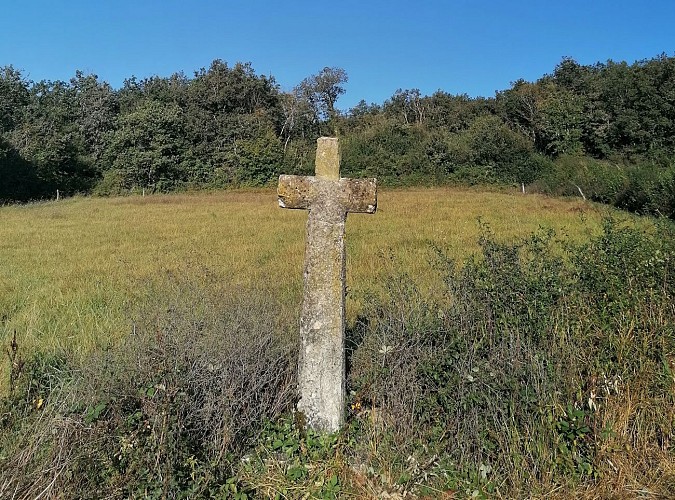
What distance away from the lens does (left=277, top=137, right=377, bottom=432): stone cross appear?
11.0ft

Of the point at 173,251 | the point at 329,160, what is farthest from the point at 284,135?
the point at 329,160

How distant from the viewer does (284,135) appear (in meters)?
55.2

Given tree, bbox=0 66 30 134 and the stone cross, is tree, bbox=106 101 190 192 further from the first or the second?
the stone cross

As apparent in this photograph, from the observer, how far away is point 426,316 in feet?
14.3

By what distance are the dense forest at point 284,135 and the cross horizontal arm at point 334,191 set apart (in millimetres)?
33837

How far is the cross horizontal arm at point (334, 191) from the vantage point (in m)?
3.48

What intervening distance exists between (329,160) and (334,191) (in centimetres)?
23

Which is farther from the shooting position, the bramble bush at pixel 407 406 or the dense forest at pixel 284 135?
the dense forest at pixel 284 135

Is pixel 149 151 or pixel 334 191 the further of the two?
pixel 149 151

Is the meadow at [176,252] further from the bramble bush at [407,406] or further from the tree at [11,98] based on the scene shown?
the tree at [11,98]

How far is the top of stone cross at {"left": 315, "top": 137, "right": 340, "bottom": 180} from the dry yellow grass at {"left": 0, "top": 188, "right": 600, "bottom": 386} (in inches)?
103

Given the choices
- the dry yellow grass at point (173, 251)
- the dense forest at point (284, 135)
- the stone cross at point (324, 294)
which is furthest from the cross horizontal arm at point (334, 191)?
the dense forest at point (284, 135)

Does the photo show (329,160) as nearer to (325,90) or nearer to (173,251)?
(173,251)

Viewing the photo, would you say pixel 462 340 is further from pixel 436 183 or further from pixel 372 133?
pixel 372 133
